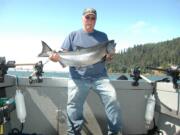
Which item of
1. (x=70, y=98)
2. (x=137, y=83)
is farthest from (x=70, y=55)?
(x=137, y=83)

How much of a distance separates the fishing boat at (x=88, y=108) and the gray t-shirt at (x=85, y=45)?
62cm

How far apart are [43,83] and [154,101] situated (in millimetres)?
2331

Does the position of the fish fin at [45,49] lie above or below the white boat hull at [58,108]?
above

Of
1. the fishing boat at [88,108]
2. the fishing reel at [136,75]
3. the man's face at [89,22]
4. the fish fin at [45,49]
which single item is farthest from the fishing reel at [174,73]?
the fish fin at [45,49]

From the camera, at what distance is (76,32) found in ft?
22.1

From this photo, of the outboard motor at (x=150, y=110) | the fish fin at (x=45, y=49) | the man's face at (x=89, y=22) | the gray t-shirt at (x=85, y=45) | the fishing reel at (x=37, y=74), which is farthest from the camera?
the outboard motor at (x=150, y=110)

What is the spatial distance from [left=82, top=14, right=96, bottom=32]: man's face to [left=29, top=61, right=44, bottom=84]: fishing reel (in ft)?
3.73

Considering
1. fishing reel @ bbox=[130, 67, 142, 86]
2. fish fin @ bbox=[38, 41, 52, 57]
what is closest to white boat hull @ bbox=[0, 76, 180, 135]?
fishing reel @ bbox=[130, 67, 142, 86]

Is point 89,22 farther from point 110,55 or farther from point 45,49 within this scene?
Result: point 45,49

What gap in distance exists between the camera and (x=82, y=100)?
638 centimetres

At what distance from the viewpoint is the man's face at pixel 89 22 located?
6602mm

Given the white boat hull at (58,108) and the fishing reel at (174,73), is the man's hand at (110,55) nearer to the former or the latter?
the white boat hull at (58,108)

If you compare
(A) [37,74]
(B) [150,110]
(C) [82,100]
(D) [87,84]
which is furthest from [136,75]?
(A) [37,74]

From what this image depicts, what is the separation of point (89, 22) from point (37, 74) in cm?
145
